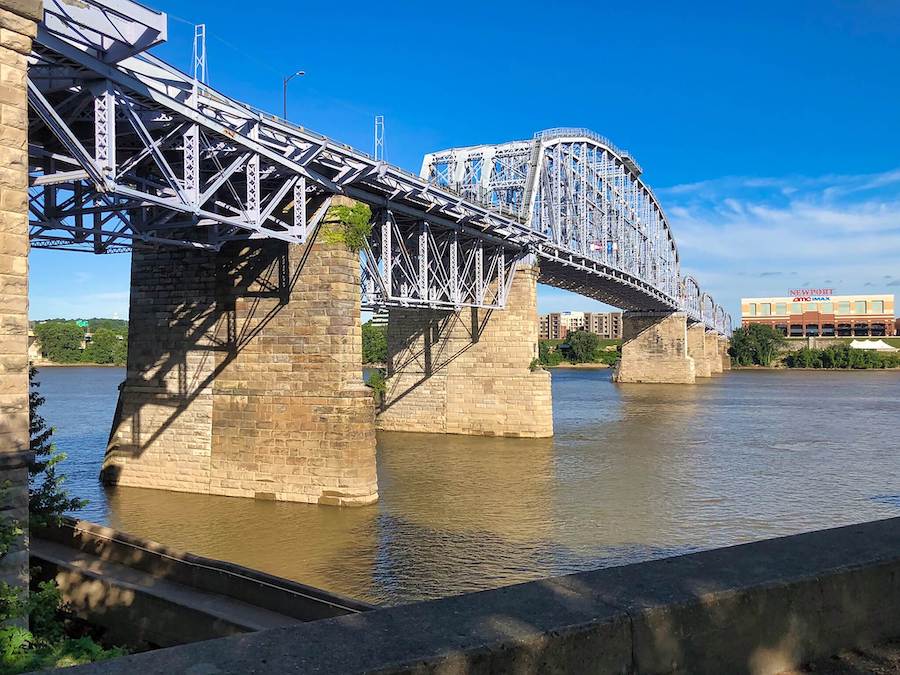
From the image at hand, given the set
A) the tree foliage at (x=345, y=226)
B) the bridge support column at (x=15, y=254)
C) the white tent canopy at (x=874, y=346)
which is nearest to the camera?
the bridge support column at (x=15, y=254)

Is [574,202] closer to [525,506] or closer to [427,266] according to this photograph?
[427,266]

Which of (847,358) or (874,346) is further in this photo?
(874,346)

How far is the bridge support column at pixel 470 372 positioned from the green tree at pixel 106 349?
3704 inches

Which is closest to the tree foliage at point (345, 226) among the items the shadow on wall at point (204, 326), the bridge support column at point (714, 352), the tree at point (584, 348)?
the shadow on wall at point (204, 326)

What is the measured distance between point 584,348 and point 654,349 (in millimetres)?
49129

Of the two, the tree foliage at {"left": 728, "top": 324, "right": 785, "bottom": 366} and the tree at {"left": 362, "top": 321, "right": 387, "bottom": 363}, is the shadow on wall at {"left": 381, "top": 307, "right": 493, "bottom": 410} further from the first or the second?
the tree foliage at {"left": 728, "top": 324, "right": 785, "bottom": 366}

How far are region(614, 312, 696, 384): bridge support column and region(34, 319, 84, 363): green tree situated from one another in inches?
3729

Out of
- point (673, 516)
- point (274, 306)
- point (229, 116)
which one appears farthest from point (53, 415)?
point (673, 516)

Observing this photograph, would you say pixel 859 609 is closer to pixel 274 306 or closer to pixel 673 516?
pixel 673 516

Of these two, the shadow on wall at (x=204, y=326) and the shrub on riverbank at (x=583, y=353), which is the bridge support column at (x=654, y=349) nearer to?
the shrub on riverbank at (x=583, y=353)

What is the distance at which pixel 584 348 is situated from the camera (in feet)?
466

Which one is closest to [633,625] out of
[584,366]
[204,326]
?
[204,326]

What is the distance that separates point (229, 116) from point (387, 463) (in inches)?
641

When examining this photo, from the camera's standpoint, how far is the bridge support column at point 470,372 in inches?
1473
